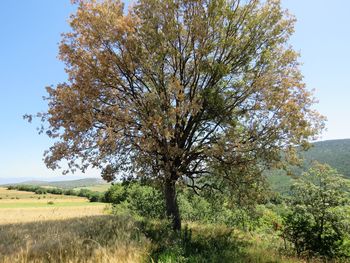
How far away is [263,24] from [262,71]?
235cm

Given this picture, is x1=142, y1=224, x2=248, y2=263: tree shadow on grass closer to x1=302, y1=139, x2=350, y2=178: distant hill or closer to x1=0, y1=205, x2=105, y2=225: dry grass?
x1=0, y1=205, x2=105, y2=225: dry grass

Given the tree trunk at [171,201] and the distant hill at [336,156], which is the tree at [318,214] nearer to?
the tree trunk at [171,201]

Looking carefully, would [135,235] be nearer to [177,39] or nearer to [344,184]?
[177,39]

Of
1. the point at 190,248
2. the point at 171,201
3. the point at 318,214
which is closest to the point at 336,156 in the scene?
the point at 318,214

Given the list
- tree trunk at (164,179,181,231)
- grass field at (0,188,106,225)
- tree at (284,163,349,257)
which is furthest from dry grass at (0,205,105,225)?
tree at (284,163,349,257)

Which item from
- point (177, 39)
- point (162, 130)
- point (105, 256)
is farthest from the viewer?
point (177, 39)

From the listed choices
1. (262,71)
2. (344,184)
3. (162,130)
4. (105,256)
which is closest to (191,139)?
(162,130)

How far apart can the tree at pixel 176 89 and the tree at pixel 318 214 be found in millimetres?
2449

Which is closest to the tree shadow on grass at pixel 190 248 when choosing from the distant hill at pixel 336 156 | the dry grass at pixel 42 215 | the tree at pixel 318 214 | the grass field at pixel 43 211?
the tree at pixel 318 214

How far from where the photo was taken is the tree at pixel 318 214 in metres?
15.0

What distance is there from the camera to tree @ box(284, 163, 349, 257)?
15.0m

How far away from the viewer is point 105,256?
7836 mm

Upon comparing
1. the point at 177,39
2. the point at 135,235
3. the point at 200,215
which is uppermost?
the point at 177,39

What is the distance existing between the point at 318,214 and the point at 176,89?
914cm
